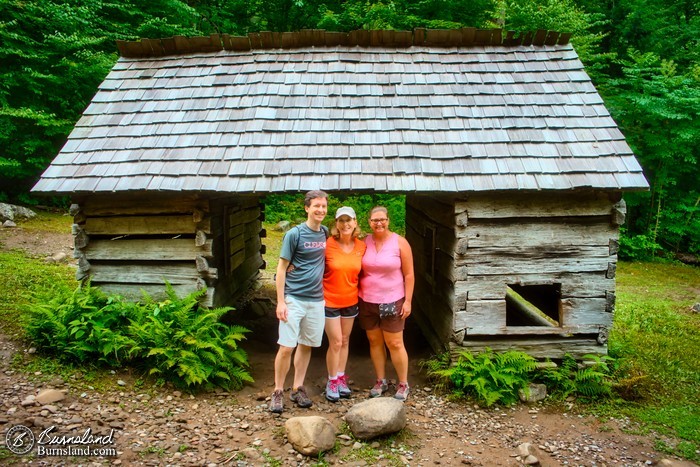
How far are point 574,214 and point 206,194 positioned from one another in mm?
4525

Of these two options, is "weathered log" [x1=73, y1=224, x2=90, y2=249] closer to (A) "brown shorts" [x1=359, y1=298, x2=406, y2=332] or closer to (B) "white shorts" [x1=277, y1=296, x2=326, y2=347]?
(B) "white shorts" [x1=277, y1=296, x2=326, y2=347]

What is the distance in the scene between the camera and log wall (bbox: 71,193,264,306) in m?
5.70

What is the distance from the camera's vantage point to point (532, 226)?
217 inches

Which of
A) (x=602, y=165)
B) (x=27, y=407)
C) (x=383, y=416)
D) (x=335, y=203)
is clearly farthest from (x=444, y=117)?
(x=335, y=203)

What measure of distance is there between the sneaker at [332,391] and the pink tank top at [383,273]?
105 centimetres

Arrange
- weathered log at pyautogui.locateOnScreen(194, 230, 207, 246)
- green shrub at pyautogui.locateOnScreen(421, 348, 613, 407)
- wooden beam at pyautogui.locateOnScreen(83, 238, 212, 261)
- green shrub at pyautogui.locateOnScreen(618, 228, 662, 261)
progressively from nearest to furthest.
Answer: green shrub at pyautogui.locateOnScreen(421, 348, 613, 407) → weathered log at pyautogui.locateOnScreen(194, 230, 207, 246) → wooden beam at pyautogui.locateOnScreen(83, 238, 212, 261) → green shrub at pyautogui.locateOnScreen(618, 228, 662, 261)

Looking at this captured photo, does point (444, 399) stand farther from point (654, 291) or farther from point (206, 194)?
point (654, 291)

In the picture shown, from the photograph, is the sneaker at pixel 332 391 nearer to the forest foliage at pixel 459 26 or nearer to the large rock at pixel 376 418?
the large rock at pixel 376 418

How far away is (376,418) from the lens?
4348 millimetres

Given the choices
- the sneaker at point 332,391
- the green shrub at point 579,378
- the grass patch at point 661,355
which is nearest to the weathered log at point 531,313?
the grass patch at point 661,355

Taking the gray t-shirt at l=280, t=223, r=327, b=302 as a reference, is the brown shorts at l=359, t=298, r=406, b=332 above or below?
below

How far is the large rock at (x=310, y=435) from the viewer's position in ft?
13.3

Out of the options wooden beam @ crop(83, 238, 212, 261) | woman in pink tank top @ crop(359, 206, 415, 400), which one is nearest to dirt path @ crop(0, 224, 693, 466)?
woman in pink tank top @ crop(359, 206, 415, 400)

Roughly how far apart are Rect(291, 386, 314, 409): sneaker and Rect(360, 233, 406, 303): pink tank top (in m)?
1.25
